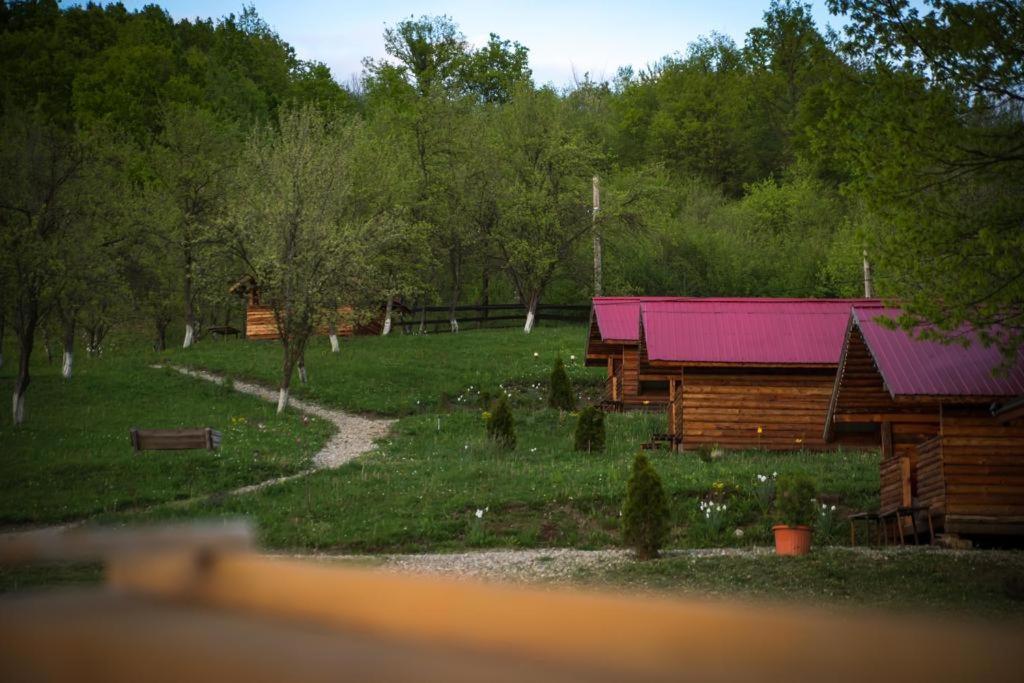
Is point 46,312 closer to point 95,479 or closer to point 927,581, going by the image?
point 95,479

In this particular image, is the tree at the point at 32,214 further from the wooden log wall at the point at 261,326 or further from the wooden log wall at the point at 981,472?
the wooden log wall at the point at 981,472

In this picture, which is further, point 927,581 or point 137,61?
point 137,61

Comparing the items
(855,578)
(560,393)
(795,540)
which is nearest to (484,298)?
(560,393)

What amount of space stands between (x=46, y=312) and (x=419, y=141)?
27.2 m

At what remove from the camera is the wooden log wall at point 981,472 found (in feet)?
64.6

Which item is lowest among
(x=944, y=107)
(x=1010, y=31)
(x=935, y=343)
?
(x=935, y=343)

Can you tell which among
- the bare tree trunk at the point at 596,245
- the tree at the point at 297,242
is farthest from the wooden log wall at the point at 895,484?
the bare tree trunk at the point at 596,245

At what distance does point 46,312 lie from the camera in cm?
3944

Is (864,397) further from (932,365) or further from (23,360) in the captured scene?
(23,360)

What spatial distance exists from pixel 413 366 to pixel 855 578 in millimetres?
31710

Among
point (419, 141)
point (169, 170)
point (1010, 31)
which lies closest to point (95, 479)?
point (1010, 31)

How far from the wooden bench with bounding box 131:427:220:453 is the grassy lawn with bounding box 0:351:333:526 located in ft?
1.19

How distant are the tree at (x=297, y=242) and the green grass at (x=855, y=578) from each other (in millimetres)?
22960

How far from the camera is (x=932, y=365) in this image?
20438mm
